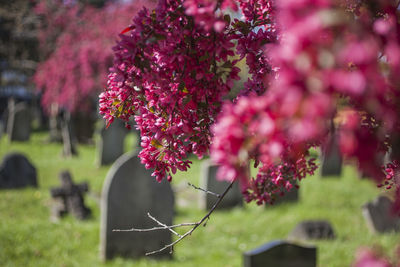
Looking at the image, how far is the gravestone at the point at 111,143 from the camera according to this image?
43.2 ft

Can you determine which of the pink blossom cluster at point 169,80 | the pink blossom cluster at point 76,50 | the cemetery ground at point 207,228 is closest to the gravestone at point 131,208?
the cemetery ground at point 207,228

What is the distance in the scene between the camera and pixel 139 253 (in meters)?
5.91

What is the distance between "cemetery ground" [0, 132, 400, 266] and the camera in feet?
19.2

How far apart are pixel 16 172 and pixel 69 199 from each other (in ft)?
8.18

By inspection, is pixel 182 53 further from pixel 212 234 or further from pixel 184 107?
pixel 212 234

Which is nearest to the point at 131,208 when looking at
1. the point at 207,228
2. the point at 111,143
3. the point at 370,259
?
the point at 207,228

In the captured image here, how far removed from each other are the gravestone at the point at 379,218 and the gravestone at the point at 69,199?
5.54m

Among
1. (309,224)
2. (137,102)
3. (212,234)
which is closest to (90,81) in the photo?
(212,234)

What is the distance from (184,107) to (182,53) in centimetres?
27

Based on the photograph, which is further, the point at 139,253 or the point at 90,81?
the point at 90,81

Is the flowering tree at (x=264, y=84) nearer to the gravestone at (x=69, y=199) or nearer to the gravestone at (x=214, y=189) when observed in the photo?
the gravestone at (x=69, y=199)

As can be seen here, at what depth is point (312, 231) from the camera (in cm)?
669

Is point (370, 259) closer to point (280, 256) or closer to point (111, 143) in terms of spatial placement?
point (280, 256)

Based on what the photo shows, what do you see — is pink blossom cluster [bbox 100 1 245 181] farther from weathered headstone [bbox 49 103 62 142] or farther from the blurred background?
weathered headstone [bbox 49 103 62 142]
